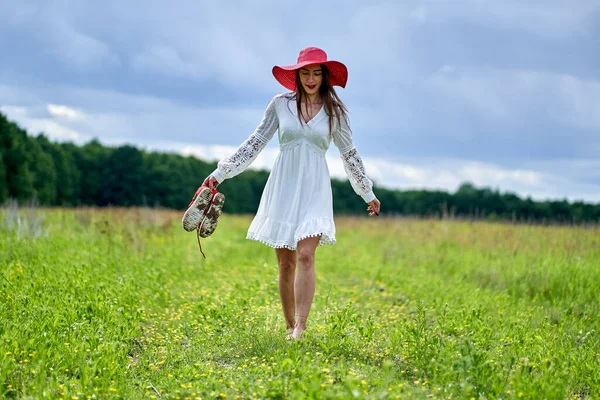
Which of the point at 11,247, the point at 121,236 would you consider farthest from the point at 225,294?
the point at 121,236

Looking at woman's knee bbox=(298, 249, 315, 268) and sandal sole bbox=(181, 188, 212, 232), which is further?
sandal sole bbox=(181, 188, 212, 232)

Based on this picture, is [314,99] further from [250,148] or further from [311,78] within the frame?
[250,148]

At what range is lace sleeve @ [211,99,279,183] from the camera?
19.7ft

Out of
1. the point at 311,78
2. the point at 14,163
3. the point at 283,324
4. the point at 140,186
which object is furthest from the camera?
the point at 140,186

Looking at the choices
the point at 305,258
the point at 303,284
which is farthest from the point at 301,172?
the point at 303,284

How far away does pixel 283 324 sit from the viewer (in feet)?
21.9

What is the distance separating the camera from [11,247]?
31.4ft

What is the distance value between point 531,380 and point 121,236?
10.4 meters

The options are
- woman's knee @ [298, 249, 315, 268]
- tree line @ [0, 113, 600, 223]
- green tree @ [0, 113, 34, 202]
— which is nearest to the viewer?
woman's knee @ [298, 249, 315, 268]

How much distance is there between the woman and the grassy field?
1.71 feet

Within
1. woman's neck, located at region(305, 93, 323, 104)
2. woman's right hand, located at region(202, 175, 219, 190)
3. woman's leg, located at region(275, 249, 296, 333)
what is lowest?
woman's leg, located at region(275, 249, 296, 333)

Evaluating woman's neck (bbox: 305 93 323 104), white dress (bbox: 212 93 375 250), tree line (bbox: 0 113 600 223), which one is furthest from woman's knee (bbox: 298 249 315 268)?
tree line (bbox: 0 113 600 223)

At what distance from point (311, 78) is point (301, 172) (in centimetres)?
90

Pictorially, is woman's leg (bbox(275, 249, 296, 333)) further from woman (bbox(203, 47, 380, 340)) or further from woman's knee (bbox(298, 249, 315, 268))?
woman's knee (bbox(298, 249, 315, 268))
